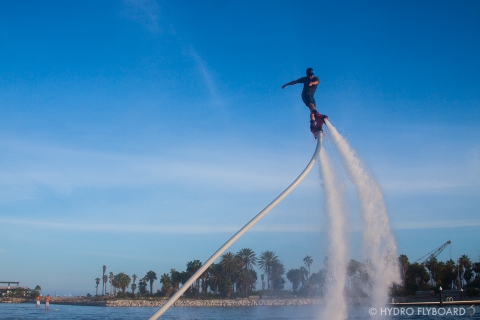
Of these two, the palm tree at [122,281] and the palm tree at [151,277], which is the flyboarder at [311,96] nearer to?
the palm tree at [151,277]

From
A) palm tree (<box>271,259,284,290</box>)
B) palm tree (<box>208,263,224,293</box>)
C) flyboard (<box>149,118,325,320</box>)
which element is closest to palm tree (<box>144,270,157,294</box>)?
palm tree (<box>208,263,224,293</box>)

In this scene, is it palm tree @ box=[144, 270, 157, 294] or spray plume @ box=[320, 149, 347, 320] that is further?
palm tree @ box=[144, 270, 157, 294]

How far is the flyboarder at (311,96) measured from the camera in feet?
50.6

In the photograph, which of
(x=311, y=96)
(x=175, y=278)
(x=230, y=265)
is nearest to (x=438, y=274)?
(x=230, y=265)

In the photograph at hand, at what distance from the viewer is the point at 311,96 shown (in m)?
15.7

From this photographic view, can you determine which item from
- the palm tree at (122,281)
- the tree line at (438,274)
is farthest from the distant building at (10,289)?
the tree line at (438,274)

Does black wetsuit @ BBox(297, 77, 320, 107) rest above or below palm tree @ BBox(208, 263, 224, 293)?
above

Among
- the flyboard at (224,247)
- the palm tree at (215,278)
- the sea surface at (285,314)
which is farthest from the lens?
the palm tree at (215,278)

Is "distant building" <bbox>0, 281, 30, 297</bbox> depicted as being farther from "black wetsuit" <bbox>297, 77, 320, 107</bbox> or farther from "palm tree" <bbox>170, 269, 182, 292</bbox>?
"black wetsuit" <bbox>297, 77, 320, 107</bbox>

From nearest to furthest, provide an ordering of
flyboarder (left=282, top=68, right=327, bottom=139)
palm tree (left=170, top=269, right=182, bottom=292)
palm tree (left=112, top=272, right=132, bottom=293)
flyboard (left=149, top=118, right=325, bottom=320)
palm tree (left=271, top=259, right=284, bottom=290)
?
flyboard (left=149, top=118, right=325, bottom=320), flyboarder (left=282, top=68, right=327, bottom=139), palm tree (left=271, top=259, right=284, bottom=290), palm tree (left=170, top=269, right=182, bottom=292), palm tree (left=112, top=272, right=132, bottom=293)

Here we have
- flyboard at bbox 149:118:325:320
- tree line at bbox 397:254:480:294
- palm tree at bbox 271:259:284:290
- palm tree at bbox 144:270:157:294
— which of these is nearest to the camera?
flyboard at bbox 149:118:325:320

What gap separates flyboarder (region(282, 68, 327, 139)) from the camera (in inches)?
607

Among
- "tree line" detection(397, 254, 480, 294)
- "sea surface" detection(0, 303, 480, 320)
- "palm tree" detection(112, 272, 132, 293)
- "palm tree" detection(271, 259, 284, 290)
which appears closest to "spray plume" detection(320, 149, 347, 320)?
"sea surface" detection(0, 303, 480, 320)

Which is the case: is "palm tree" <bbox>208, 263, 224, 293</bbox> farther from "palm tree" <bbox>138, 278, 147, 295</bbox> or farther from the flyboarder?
the flyboarder
